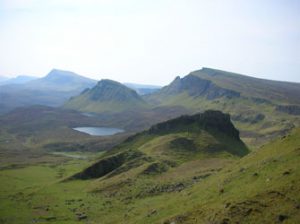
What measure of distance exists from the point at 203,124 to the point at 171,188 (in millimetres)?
→ 66219

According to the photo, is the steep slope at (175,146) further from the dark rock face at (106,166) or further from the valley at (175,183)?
the valley at (175,183)

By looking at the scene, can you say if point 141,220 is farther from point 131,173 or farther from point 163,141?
point 163,141

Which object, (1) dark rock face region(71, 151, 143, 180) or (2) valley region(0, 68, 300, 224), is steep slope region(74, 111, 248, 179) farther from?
(2) valley region(0, 68, 300, 224)

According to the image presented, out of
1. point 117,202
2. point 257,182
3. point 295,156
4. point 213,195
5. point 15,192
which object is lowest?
point 15,192

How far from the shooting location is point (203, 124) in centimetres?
14950

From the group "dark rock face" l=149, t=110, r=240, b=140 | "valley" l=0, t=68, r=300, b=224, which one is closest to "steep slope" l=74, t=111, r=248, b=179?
"dark rock face" l=149, t=110, r=240, b=140

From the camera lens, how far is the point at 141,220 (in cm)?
6003

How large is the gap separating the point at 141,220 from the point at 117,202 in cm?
2675

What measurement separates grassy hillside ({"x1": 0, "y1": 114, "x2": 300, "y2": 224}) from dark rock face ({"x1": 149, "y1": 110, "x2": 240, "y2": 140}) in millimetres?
1307

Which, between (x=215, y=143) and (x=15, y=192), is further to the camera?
(x=215, y=143)

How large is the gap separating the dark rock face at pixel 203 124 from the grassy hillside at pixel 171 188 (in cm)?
131

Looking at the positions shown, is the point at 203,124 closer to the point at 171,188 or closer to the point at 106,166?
the point at 106,166

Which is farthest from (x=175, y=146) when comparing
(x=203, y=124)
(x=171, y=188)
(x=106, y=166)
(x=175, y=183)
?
(x=171, y=188)

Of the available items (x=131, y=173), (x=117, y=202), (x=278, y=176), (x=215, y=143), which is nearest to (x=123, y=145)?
(x=215, y=143)
